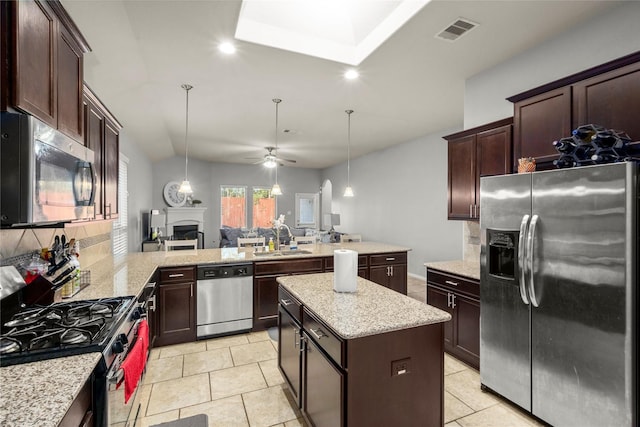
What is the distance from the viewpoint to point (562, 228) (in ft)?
6.27

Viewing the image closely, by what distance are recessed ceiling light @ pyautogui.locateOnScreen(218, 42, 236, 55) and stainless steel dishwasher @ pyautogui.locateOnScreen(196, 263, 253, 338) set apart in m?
2.17

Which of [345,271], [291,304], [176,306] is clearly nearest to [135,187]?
[176,306]

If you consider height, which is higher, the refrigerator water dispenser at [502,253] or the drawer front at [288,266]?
the refrigerator water dispenser at [502,253]

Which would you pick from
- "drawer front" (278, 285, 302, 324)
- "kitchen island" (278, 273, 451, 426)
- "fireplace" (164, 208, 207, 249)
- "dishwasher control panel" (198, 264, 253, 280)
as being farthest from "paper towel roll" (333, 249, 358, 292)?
"fireplace" (164, 208, 207, 249)

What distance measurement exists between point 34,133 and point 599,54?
3522 millimetres

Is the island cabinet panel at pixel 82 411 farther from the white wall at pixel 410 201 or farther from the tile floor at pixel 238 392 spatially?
the white wall at pixel 410 201

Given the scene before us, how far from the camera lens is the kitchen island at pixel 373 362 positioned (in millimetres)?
1442

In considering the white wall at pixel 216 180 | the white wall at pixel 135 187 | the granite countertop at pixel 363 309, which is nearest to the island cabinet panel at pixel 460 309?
the granite countertop at pixel 363 309

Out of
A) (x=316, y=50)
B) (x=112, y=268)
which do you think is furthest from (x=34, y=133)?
(x=316, y=50)

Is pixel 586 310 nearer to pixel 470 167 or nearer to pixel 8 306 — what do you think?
pixel 470 167

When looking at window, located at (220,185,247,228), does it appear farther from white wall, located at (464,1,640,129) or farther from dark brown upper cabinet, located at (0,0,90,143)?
dark brown upper cabinet, located at (0,0,90,143)

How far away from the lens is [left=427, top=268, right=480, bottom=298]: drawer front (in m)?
2.70

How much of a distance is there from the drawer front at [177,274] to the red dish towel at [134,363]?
4.64 ft

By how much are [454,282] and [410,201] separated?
3.94 meters
